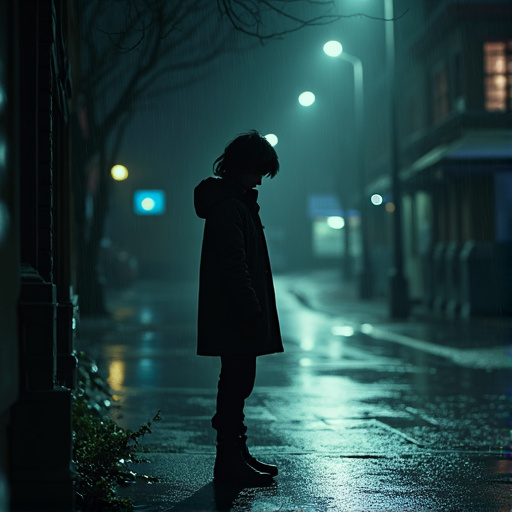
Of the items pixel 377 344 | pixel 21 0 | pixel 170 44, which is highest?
pixel 170 44

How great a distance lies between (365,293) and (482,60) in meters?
8.75

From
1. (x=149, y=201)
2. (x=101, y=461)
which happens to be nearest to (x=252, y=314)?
Answer: (x=101, y=461)

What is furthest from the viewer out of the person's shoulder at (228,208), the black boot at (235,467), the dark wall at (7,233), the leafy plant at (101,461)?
the black boot at (235,467)

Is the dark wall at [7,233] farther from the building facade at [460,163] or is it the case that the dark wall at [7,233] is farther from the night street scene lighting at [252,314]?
the building facade at [460,163]

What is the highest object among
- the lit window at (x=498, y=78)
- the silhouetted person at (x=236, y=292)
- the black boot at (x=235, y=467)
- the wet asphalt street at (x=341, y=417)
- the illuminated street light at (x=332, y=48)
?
the illuminated street light at (x=332, y=48)

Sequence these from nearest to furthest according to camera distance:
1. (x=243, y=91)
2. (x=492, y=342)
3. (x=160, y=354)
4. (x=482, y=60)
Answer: (x=160, y=354) < (x=492, y=342) < (x=482, y=60) < (x=243, y=91)

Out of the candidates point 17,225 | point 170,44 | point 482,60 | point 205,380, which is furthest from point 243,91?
point 17,225

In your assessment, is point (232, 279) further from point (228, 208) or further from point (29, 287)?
point (29, 287)

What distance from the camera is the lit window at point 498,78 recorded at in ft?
87.9

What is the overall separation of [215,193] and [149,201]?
1939 inches

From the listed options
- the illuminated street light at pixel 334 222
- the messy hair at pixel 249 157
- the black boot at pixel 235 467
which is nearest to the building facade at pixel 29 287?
the messy hair at pixel 249 157

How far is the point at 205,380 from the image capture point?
1212 cm

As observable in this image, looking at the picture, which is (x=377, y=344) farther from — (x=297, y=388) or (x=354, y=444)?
(x=354, y=444)

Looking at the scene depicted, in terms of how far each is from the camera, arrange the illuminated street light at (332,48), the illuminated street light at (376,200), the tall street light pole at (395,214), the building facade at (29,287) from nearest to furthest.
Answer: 1. the building facade at (29,287)
2. the tall street light pole at (395,214)
3. the illuminated street light at (332,48)
4. the illuminated street light at (376,200)
